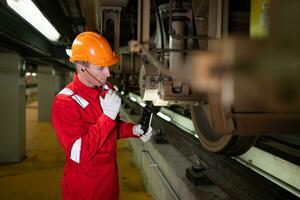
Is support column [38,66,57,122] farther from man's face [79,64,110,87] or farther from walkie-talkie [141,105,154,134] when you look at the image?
man's face [79,64,110,87]

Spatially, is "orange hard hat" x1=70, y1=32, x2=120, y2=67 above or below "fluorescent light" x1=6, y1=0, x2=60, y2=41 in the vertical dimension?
below

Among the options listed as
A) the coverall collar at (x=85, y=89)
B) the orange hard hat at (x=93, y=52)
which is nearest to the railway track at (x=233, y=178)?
the coverall collar at (x=85, y=89)

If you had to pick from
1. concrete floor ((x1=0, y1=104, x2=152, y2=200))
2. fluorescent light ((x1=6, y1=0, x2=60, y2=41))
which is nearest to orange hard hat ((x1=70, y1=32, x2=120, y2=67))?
fluorescent light ((x1=6, y1=0, x2=60, y2=41))

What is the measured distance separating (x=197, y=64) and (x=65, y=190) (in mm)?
1762

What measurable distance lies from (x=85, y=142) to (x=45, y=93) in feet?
36.3

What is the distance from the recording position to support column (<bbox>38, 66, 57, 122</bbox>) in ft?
40.8

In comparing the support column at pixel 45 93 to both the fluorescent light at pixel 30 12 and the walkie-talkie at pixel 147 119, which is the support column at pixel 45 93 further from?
the walkie-talkie at pixel 147 119

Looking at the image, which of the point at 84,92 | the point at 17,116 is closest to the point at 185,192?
the point at 84,92

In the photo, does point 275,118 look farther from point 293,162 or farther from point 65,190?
point 293,162

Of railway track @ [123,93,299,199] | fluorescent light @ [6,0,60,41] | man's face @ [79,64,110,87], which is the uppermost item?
fluorescent light @ [6,0,60,41]

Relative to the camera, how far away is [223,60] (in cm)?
95

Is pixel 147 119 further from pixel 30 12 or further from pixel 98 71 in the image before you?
pixel 30 12

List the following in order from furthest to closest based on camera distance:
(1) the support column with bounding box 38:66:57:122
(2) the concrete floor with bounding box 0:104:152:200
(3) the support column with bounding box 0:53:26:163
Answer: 1. (1) the support column with bounding box 38:66:57:122
2. (3) the support column with bounding box 0:53:26:163
3. (2) the concrete floor with bounding box 0:104:152:200

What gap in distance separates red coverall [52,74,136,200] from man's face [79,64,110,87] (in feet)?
0.22
